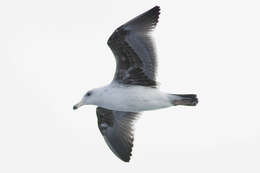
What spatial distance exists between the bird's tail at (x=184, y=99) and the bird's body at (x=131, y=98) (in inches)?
2.6

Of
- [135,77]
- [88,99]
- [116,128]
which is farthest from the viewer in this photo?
[116,128]

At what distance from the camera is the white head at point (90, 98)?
14195 millimetres

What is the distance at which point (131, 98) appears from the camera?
14.1 meters

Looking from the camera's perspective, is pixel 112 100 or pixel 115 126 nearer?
pixel 112 100

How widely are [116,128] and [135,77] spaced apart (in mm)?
1955

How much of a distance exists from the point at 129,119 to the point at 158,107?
1.73 metres

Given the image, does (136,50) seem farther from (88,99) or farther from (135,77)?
(88,99)

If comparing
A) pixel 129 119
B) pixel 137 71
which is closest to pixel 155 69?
pixel 137 71

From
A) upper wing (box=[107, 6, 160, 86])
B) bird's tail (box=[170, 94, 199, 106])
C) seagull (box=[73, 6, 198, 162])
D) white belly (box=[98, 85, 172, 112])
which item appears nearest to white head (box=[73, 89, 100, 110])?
seagull (box=[73, 6, 198, 162])

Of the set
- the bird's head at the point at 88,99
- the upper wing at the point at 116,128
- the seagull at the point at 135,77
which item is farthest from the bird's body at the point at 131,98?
the upper wing at the point at 116,128

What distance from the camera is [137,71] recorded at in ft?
46.4

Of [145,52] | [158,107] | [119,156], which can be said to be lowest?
[119,156]

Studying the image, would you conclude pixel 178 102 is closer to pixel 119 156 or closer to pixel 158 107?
pixel 158 107

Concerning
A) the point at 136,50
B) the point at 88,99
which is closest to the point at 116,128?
the point at 88,99
